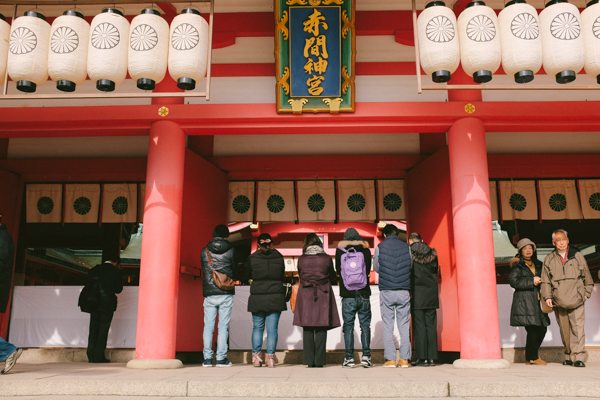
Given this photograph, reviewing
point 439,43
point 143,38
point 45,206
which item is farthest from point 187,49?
point 45,206

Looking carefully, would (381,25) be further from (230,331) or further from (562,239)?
(230,331)

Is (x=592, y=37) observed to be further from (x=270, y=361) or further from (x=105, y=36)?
(x=270, y=361)

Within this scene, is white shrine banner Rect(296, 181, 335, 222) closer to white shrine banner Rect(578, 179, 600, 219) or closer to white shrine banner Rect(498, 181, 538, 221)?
white shrine banner Rect(498, 181, 538, 221)

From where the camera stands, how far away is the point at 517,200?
331 inches

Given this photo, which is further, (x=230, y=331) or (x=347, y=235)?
(x=230, y=331)

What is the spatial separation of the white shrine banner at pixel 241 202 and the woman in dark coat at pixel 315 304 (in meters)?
2.40

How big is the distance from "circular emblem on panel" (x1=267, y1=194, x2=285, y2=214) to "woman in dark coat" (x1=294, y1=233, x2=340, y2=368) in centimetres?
228

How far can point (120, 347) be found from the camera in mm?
7461

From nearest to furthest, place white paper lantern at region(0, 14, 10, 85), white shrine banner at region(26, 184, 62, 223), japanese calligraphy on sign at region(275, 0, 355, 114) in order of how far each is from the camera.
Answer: white paper lantern at region(0, 14, 10, 85) → japanese calligraphy on sign at region(275, 0, 355, 114) → white shrine banner at region(26, 184, 62, 223)

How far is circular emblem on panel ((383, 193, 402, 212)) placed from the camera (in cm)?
858

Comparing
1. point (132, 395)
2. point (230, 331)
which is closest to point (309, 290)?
point (230, 331)

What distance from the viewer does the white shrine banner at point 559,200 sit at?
330 inches

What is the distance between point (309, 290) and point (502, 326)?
Result: 9.88 feet

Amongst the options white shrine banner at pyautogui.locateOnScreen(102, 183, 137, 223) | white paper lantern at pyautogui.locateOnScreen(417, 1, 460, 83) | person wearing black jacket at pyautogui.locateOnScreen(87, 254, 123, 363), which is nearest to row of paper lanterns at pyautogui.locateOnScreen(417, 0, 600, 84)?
white paper lantern at pyautogui.locateOnScreen(417, 1, 460, 83)
